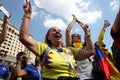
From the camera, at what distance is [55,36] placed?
14.7 feet

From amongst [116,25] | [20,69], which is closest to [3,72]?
[20,69]

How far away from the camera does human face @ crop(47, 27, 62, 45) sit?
14.6ft

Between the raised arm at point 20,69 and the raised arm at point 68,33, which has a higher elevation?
the raised arm at point 68,33

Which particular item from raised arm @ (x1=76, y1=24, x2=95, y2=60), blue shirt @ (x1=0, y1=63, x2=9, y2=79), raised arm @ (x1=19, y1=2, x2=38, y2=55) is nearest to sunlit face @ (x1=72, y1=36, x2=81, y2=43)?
raised arm @ (x1=76, y1=24, x2=95, y2=60)

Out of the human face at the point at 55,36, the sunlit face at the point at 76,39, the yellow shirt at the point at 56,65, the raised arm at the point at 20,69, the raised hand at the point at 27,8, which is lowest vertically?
the yellow shirt at the point at 56,65

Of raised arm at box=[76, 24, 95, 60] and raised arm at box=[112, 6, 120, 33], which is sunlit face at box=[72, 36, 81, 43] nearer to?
raised arm at box=[76, 24, 95, 60]

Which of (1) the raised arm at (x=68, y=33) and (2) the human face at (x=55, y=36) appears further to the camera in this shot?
(1) the raised arm at (x=68, y=33)

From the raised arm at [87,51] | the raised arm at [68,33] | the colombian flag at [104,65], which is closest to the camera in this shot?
the raised arm at [87,51]

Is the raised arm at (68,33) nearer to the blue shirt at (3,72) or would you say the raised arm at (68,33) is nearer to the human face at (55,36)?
the human face at (55,36)

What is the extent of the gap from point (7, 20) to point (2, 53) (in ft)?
11.5

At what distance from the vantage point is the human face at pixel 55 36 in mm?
4440

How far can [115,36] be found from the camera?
2217 mm

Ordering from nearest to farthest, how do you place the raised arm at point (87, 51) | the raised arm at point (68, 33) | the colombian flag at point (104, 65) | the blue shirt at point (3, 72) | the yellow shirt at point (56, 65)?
the yellow shirt at point (56, 65)
the raised arm at point (87, 51)
the colombian flag at point (104, 65)
the raised arm at point (68, 33)
the blue shirt at point (3, 72)

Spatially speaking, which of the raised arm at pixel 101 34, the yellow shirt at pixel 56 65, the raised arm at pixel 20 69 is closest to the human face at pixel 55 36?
the yellow shirt at pixel 56 65
